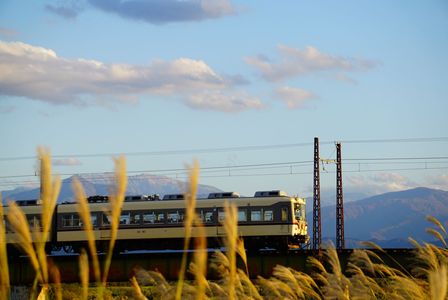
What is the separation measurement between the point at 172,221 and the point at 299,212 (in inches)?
262

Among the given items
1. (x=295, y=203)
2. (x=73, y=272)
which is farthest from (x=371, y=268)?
(x=295, y=203)

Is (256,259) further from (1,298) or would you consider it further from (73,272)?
(1,298)

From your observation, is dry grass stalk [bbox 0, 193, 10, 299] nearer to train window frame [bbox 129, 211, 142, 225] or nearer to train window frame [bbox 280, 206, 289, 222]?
train window frame [bbox 280, 206, 289, 222]

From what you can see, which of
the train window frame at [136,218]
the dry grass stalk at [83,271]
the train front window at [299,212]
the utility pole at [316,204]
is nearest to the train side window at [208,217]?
the train window frame at [136,218]

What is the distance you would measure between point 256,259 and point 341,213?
67.7ft

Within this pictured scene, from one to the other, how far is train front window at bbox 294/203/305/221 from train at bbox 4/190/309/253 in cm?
15

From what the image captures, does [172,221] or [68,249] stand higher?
[172,221]

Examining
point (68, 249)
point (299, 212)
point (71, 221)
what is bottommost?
point (68, 249)

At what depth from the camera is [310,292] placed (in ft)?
25.7

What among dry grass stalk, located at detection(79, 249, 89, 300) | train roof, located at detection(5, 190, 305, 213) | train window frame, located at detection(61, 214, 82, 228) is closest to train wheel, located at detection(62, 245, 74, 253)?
train window frame, located at detection(61, 214, 82, 228)

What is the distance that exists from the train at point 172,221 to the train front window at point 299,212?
0.15 meters

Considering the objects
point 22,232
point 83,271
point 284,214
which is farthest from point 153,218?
point 22,232

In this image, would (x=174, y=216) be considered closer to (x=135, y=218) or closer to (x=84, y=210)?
(x=135, y=218)

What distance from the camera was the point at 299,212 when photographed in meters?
36.4
